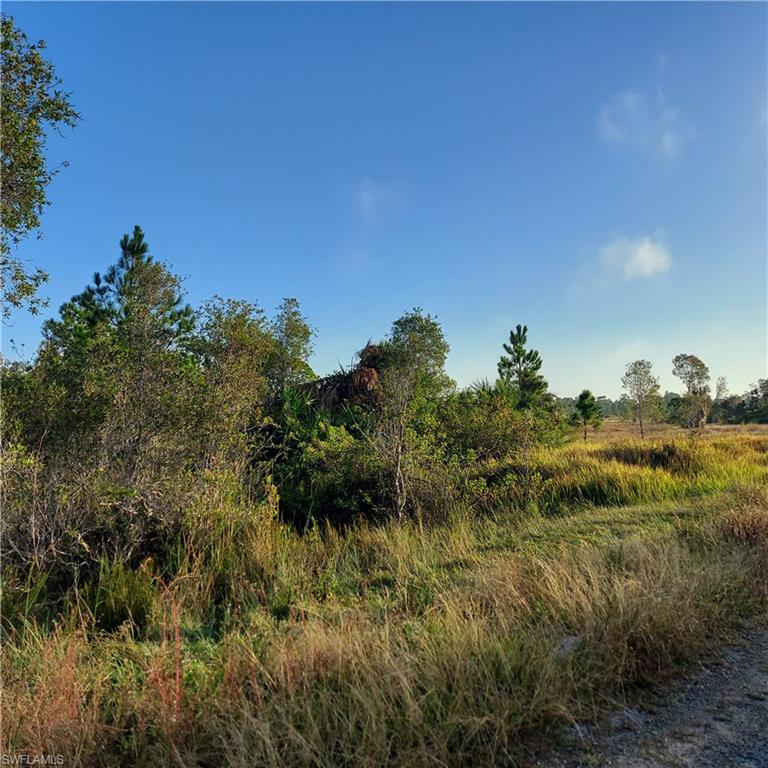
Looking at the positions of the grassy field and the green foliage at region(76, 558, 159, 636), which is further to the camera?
the green foliage at region(76, 558, 159, 636)

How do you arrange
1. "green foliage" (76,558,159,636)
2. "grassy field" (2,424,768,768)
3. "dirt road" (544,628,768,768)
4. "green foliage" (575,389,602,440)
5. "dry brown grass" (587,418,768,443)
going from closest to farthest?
1. "dirt road" (544,628,768,768)
2. "grassy field" (2,424,768,768)
3. "green foliage" (76,558,159,636)
4. "dry brown grass" (587,418,768,443)
5. "green foliage" (575,389,602,440)

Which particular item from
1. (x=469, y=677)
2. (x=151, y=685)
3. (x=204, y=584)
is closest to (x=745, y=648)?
(x=469, y=677)

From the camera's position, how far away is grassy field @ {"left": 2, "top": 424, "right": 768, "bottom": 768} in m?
2.37

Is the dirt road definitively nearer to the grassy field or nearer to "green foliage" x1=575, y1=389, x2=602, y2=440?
the grassy field

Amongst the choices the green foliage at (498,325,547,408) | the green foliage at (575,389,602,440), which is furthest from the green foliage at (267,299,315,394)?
the green foliage at (575,389,602,440)

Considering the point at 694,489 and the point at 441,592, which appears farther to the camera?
the point at 694,489

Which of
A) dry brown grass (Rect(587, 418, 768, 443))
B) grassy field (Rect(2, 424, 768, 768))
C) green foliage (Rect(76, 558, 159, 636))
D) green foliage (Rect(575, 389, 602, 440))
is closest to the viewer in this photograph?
grassy field (Rect(2, 424, 768, 768))

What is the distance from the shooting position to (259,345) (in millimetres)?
9695

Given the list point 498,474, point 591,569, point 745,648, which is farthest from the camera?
point 498,474

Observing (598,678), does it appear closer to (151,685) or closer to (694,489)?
(151,685)

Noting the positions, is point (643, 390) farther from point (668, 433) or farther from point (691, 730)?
point (691, 730)

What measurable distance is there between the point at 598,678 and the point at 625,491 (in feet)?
21.5

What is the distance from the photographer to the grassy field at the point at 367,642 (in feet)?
7.76

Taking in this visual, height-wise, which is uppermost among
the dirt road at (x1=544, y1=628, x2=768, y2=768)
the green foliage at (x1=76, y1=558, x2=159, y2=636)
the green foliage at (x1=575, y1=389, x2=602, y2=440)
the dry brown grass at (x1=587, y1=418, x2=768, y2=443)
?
the green foliage at (x1=575, y1=389, x2=602, y2=440)
